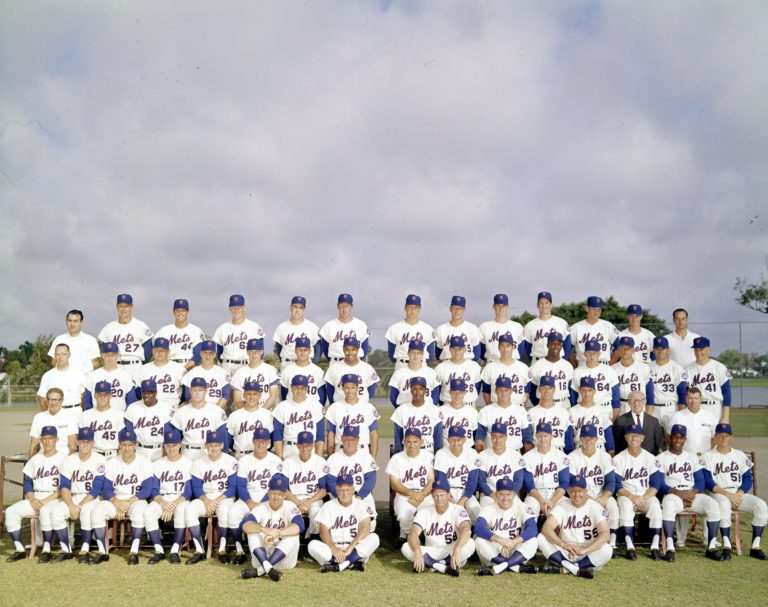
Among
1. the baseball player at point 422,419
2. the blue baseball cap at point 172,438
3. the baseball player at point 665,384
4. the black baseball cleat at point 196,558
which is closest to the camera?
the black baseball cleat at point 196,558

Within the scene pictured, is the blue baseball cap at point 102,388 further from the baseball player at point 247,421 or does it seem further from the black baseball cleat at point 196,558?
the black baseball cleat at point 196,558

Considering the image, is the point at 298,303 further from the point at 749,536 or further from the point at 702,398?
the point at 749,536

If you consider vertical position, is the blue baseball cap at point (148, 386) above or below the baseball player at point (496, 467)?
above

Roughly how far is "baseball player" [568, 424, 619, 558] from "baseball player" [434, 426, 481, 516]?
1.34 meters

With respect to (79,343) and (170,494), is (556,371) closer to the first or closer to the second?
(170,494)

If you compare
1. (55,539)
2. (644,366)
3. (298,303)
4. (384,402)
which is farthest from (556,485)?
(384,402)

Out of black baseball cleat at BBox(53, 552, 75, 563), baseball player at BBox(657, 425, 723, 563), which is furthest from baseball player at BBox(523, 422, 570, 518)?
black baseball cleat at BBox(53, 552, 75, 563)

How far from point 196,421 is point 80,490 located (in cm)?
169

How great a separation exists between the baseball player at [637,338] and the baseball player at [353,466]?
4.24m

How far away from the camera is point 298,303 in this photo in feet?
33.9

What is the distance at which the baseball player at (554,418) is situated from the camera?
9.28 m

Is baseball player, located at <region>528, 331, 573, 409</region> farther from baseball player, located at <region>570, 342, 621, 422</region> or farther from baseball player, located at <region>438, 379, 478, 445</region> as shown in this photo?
baseball player, located at <region>438, 379, 478, 445</region>

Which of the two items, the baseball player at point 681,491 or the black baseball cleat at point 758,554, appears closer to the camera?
the black baseball cleat at point 758,554

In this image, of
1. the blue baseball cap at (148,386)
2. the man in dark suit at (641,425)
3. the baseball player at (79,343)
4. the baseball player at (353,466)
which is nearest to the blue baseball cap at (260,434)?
the baseball player at (353,466)
